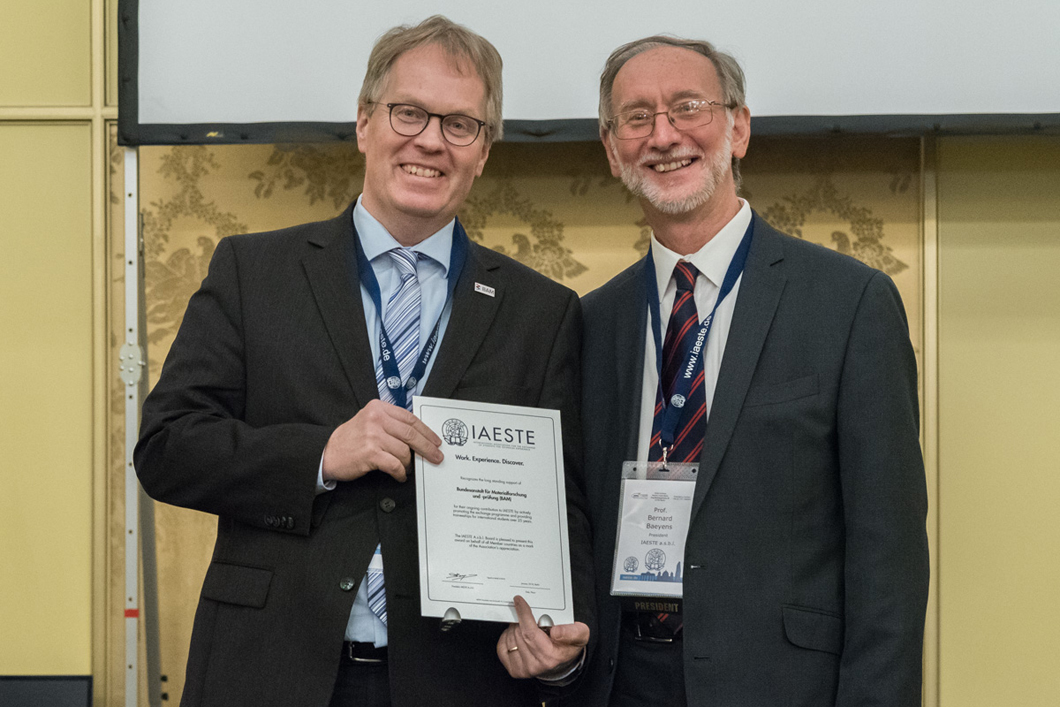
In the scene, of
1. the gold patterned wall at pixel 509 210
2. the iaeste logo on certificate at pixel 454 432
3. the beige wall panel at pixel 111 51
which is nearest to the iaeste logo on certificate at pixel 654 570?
the iaeste logo on certificate at pixel 454 432

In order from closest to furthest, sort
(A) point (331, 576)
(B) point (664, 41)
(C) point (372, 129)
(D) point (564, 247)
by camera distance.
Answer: (A) point (331, 576)
(C) point (372, 129)
(B) point (664, 41)
(D) point (564, 247)

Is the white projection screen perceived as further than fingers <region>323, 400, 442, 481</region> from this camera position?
Yes

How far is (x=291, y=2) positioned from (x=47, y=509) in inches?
74.4

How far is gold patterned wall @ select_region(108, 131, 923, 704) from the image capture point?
311 cm

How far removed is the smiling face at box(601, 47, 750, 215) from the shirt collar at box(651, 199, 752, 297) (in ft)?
0.24

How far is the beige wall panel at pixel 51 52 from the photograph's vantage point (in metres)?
3.23

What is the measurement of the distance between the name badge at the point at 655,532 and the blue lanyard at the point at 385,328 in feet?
1.61

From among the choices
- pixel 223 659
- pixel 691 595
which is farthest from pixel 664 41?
pixel 223 659

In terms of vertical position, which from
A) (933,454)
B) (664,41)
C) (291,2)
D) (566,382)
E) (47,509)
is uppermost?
(291,2)

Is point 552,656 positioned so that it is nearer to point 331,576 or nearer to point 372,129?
point 331,576

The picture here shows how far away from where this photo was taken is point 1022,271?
3.10 m

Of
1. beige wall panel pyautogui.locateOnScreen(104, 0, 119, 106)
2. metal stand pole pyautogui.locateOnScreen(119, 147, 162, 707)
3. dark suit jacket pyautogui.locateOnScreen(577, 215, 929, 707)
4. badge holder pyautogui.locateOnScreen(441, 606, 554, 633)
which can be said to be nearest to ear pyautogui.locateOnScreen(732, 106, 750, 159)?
dark suit jacket pyautogui.locateOnScreen(577, 215, 929, 707)

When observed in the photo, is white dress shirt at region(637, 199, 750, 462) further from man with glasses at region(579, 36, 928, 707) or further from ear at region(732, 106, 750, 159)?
ear at region(732, 106, 750, 159)

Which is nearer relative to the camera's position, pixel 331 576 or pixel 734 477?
pixel 331 576
